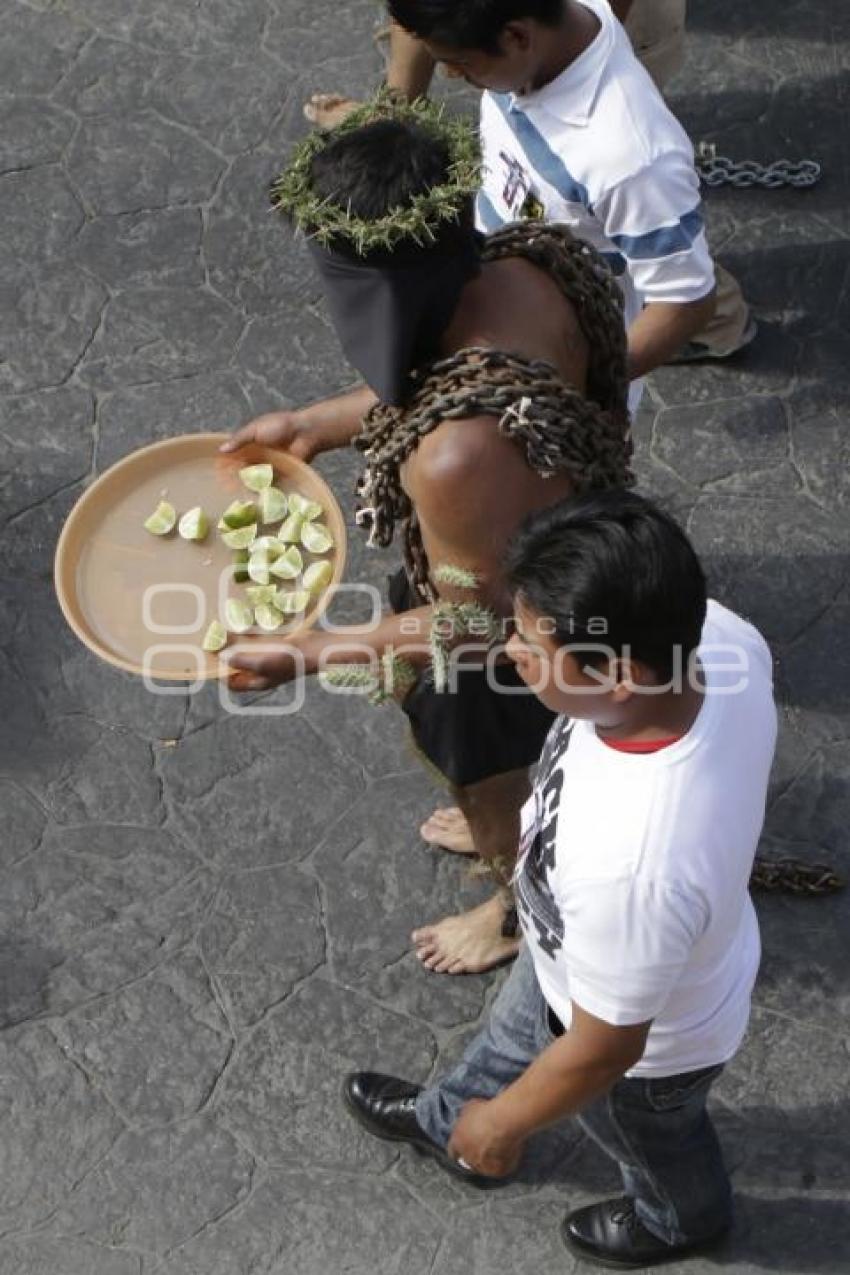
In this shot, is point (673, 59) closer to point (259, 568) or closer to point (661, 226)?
point (661, 226)

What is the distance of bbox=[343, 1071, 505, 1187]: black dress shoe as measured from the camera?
3885 mm

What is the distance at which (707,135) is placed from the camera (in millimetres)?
6043

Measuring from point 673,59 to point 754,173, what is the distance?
74 centimetres

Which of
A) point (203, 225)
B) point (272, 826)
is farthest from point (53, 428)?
point (272, 826)

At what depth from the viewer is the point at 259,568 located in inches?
141

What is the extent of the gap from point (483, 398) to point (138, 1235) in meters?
2.20

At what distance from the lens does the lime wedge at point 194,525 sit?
12.2 ft

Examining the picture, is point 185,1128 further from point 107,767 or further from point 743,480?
point 743,480

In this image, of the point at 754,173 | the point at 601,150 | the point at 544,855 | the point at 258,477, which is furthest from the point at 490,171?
the point at 754,173

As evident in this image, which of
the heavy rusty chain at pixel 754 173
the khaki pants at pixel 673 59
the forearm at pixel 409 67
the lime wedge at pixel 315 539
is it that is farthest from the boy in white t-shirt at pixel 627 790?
the heavy rusty chain at pixel 754 173

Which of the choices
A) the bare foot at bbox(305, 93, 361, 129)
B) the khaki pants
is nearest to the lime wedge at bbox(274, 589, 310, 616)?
the khaki pants

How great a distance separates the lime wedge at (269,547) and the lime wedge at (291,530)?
0.02 meters

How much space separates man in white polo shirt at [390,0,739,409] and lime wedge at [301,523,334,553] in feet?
2.53

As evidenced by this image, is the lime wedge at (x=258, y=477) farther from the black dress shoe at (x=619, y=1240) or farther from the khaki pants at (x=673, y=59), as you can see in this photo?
the khaki pants at (x=673, y=59)
